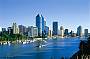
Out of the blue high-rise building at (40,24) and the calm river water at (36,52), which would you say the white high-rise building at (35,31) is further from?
the calm river water at (36,52)

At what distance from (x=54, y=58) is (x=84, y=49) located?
5.37 meters

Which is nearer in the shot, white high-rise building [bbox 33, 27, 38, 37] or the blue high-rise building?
white high-rise building [bbox 33, 27, 38, 37]

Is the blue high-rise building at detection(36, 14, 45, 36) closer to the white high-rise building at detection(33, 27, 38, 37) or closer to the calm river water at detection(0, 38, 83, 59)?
the white high-rise building at detection(33, 27, 38, 37)

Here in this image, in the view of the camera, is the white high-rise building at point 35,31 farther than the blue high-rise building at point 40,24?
No

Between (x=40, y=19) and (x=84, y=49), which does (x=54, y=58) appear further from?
→ (x=40, y=19)

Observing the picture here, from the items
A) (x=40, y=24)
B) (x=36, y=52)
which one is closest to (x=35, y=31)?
(x=40, y=24)

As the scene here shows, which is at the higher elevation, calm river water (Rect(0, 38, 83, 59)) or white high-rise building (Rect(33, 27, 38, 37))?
white high-rise building (Rect(33, 27, 38, 37))

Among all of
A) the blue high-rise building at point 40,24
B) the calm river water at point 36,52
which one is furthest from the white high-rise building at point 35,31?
the calm river water at point 36,52

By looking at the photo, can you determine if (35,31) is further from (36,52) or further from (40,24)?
(36,52)

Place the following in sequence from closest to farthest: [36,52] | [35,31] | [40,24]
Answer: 1. [36,52]
2. [35,31]
3. [40,24]

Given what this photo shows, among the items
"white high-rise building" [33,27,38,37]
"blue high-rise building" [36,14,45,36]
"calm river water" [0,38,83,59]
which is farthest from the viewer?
"blue high-rise building" [36,14,45,36]

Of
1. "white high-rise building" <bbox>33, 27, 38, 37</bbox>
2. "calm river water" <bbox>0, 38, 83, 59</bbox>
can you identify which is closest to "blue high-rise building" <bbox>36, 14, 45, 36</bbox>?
"white high-rise building" <bbox>33, 27, 38, 37</bbox>

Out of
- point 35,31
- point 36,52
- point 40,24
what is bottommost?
point 36,52

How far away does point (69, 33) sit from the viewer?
10919cm
